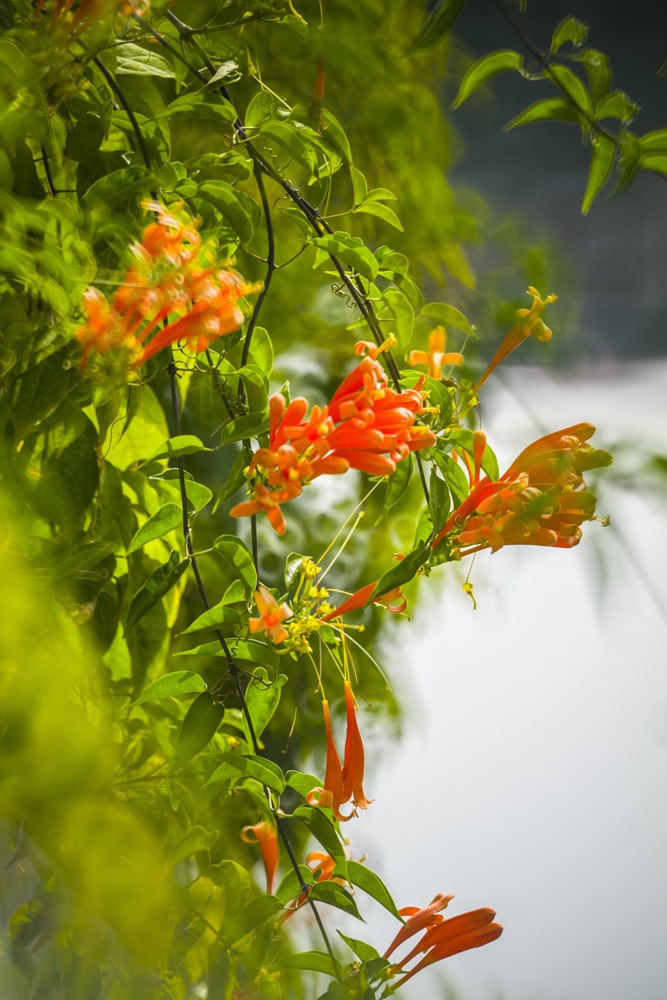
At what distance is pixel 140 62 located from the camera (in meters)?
0.24

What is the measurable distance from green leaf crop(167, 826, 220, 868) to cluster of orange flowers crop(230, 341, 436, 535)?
0.15 m

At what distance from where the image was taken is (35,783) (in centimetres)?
23

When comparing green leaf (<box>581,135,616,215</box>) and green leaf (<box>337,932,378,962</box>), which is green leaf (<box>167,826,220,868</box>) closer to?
green leaf (<box>337,932,378,962</box>)

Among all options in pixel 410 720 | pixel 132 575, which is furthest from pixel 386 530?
pixel 132 575

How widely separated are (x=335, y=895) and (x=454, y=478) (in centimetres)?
15

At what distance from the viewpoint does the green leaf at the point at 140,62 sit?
24 centimetres

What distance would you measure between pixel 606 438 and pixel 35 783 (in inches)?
9.0

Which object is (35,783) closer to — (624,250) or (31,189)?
(31,189)

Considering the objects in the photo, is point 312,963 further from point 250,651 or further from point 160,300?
point 160,300

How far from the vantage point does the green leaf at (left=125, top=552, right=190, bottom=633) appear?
0.22 m

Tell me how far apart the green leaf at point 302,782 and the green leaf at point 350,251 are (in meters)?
0.18

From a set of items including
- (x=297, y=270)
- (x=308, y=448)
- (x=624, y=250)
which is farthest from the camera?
(x=624, y=250)

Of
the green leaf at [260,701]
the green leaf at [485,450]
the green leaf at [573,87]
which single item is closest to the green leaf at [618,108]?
the green leaf at [573,87]

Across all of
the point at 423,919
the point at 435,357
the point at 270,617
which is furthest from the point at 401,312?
the point at 423,919
